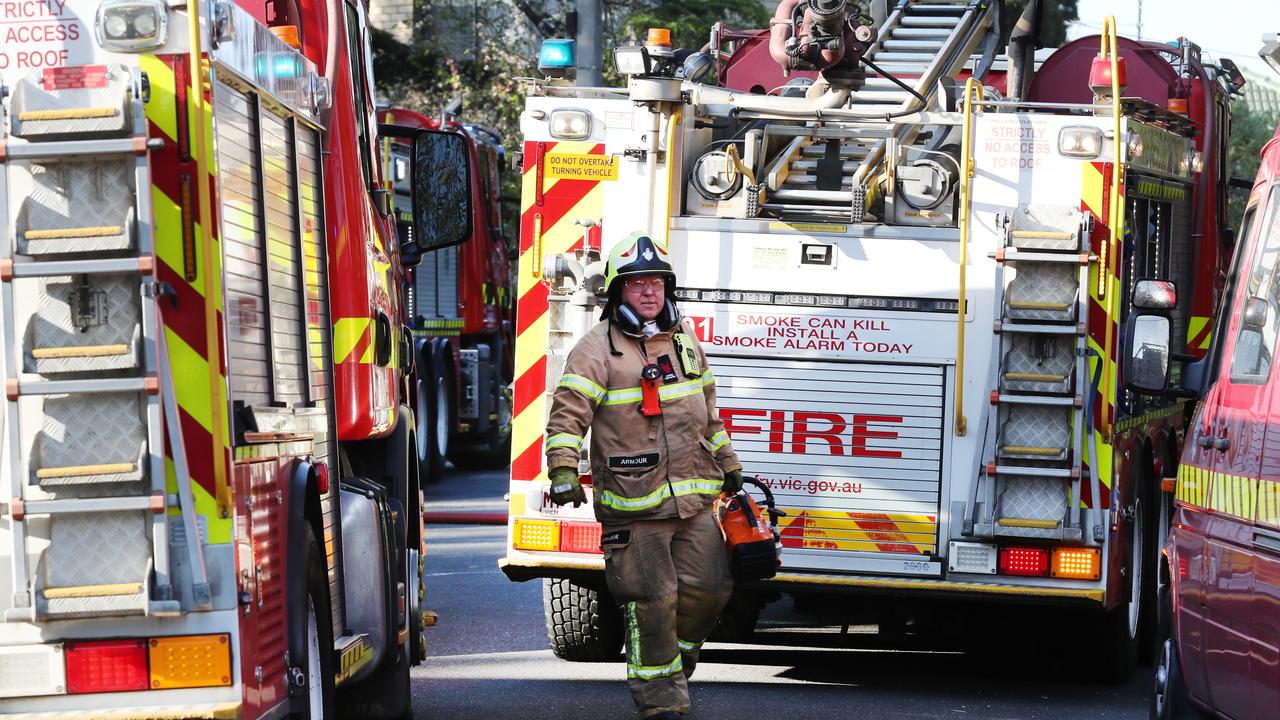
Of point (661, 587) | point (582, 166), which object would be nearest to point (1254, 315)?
point (661, 587)

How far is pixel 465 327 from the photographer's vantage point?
19938mm

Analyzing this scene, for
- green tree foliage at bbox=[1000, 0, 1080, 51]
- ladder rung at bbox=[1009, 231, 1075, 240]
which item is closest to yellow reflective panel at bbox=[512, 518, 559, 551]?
ladder rung at bbox=[1009, 231, 1075, 240]

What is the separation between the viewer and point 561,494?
24.0 feet

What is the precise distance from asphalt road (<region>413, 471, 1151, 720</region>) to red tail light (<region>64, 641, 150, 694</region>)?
3365 mm

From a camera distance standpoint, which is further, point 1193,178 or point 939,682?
point 1193,178

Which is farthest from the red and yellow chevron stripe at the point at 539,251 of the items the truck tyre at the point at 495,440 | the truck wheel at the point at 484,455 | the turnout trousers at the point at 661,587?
the truck wheel at the point at 484,455

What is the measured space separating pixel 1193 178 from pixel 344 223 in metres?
5.32

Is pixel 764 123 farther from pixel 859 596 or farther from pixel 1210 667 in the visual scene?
pixel 1210 667

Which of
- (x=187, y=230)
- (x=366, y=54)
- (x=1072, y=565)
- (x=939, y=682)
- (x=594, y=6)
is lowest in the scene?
(x=939, y=682)

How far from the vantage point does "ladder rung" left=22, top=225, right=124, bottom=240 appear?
4.84m

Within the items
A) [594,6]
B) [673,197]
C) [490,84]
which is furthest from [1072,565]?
[490,84]

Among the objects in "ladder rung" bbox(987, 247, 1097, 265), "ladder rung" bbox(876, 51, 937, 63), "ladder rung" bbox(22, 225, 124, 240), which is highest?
"ladder rung" bbox(876, 51, 937, 63)

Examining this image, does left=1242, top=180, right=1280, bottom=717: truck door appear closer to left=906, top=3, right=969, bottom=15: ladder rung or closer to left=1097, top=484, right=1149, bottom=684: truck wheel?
left=1097, top=484, right=1149, bottom=684: truck wheel

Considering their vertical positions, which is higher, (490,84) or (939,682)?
(490,84)
